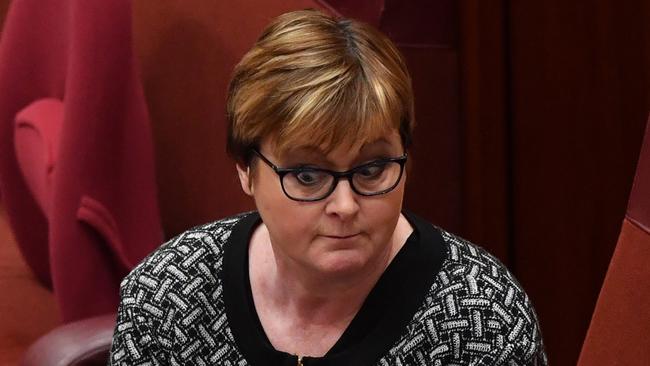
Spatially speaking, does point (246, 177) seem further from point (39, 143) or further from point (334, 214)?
point (39, 143)

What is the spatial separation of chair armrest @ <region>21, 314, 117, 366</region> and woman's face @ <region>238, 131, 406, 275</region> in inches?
15.9

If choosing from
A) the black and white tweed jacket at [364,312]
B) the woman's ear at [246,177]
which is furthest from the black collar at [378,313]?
the woman's ear at [246,177]

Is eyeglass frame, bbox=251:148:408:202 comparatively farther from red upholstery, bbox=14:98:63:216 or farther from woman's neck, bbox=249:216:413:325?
red upholstery, bbox=14:98:63:216

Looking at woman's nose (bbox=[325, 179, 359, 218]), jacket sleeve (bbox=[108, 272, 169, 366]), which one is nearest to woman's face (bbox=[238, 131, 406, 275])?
woman's nose (bbox=[325, 179, 359, 218])

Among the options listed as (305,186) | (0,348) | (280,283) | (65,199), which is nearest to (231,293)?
(280,283)

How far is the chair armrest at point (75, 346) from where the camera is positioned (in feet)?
5.29

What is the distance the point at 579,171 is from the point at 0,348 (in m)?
1.29

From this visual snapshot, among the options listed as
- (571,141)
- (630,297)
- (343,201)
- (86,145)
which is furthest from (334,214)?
(571,141)

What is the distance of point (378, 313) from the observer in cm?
144

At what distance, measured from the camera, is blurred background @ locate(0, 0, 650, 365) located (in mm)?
2131

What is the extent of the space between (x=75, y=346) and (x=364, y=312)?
434 millimetres

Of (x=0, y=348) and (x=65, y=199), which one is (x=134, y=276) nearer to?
(x=65, y=199)

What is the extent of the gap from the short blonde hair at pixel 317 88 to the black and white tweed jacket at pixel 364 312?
18cm

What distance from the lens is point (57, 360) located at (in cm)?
161
